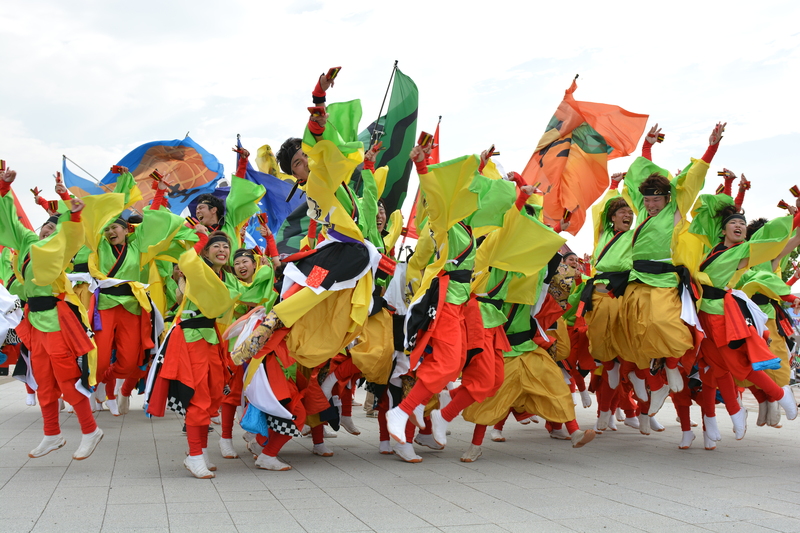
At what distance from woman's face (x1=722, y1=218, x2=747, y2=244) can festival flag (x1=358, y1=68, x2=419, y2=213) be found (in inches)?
140

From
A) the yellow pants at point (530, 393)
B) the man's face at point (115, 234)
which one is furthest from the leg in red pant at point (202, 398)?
the man's face at point (115, 234)

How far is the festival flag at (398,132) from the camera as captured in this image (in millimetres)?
7523

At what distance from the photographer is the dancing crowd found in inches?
165

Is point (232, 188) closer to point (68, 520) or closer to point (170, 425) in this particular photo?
point (170, 425)

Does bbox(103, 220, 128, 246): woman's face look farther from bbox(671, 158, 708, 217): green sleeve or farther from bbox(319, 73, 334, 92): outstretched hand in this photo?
bbox(671, 158, 708, 217): green sleeve

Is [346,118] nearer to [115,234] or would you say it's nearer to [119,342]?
[115,234]

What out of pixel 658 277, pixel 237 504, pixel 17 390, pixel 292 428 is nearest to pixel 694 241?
pixel 658 277

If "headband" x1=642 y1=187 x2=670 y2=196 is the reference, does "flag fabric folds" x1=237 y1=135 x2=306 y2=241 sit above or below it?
above

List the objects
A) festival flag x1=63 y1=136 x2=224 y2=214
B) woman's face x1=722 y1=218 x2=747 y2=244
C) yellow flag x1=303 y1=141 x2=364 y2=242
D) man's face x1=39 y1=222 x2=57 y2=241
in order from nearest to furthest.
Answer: yellow flag x1=303 y1=141 x2=364 y2=242 → man's face x1=39 y1=222 x2=57 y2=241 → woman's face x1=722 y1=218 x2=747 y2=244 → festival flag x1=63 y1=136 x2=224 y2=214

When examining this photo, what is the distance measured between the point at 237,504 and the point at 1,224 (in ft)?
9.02

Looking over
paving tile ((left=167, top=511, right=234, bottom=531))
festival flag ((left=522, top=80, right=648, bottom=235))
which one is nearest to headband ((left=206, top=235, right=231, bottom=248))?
paving tile ((left=167, top=511, right=234, bottom=531))

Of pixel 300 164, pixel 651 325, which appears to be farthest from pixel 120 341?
pixel 651 325

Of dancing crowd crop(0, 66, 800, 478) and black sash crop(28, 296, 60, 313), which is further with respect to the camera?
black sash crop(28, 296, 60, 313)

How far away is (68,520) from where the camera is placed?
299cm
